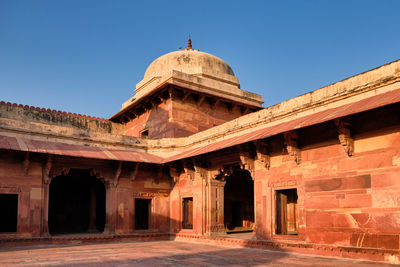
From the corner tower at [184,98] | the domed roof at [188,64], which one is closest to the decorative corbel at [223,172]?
the corner tower at [184,98]

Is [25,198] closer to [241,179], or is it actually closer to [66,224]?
[66,224]

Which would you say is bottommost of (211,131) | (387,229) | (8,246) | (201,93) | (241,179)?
(8,246)

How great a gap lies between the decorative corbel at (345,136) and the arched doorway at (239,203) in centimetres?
833

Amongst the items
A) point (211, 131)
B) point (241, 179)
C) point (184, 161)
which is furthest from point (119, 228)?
point (241, 179)

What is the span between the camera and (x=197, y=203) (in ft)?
44.6

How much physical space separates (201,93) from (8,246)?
9398mm

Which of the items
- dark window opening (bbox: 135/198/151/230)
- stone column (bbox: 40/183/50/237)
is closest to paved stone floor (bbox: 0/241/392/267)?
stone column (bbox: 40/183/50/237)

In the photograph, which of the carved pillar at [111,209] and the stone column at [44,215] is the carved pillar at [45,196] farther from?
the carved pillar at [111,209]

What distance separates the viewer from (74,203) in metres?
18.2

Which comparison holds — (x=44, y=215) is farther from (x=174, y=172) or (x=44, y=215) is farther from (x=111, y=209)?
(x=174, y=172)

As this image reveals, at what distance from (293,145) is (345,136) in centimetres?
158

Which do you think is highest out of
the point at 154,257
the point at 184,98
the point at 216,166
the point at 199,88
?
the point at 199,88

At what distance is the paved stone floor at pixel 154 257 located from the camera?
26.7 ft

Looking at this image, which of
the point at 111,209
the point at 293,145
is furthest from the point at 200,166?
the point at 293,145
